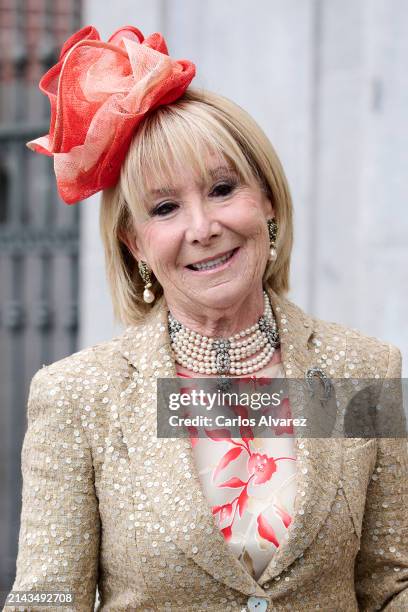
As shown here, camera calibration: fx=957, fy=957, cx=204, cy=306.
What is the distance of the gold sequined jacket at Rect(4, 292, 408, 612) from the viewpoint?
75.0 inches

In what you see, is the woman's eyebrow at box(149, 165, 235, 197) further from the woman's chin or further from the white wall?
the white wall

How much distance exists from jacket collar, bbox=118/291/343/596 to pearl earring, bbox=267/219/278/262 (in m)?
0.13

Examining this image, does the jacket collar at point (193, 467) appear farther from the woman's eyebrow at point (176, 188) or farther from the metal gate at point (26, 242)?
the metal gate at point (26, 242)

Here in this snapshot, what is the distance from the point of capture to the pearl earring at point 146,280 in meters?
2.20

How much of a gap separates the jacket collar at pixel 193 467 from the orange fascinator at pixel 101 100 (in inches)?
14.3

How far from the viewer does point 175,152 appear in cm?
199

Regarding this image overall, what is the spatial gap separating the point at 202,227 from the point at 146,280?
29 centimetres

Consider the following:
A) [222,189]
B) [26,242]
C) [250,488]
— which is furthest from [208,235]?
[26,242]

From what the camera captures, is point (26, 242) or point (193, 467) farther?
point (26, 242)

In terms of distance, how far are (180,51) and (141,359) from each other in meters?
2.06

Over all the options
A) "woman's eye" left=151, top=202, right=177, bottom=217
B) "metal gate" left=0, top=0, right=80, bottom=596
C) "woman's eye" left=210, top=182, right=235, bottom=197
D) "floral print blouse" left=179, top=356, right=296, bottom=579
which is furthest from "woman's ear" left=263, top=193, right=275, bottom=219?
"metal gate" left=0, top=0, right=80, bottom=596

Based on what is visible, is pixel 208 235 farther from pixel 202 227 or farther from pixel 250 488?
pixel 250 488

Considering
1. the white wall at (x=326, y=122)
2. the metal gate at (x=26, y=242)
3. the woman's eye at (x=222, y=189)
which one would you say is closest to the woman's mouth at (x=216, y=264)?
the woman's eye at (x=222, y=189)

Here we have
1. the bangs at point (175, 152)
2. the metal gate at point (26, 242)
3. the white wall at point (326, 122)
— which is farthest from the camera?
the metal gate at point (26, 242)
